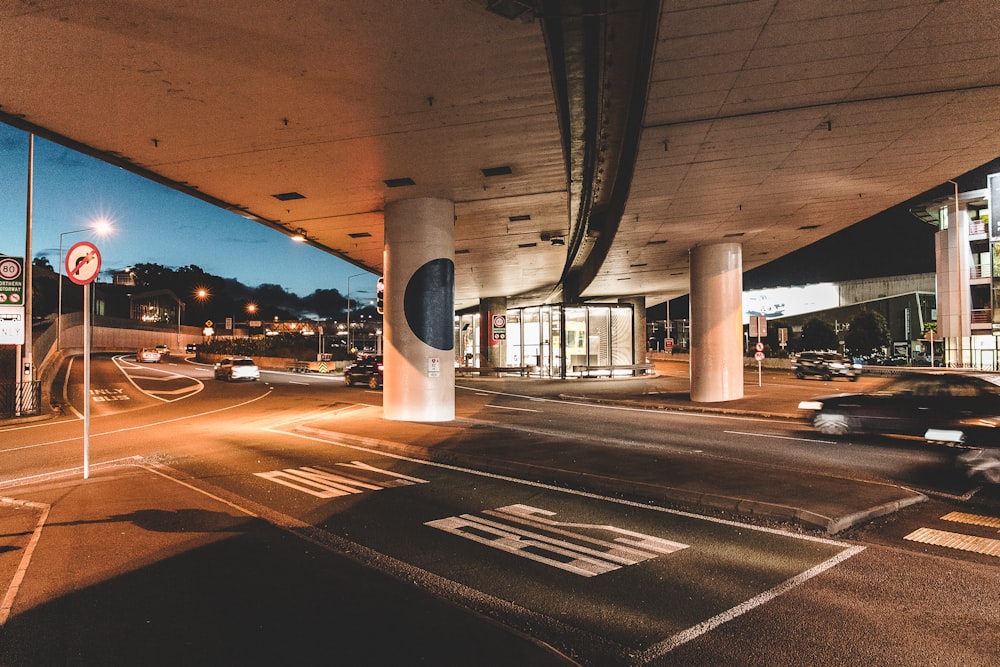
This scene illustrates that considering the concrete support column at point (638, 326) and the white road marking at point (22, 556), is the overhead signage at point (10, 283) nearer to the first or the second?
the white road marking at point (22, 556)

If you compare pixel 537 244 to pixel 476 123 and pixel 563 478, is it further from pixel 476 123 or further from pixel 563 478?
pixel 563 478

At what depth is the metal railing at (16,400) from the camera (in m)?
19.3

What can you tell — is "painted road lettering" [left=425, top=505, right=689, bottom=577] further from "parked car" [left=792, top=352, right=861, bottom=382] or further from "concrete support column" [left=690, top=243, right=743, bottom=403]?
"parked car" [left=792, top=352, right=861, bottom=382]

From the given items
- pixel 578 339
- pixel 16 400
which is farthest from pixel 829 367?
pixel 16 400

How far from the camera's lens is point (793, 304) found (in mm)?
85312

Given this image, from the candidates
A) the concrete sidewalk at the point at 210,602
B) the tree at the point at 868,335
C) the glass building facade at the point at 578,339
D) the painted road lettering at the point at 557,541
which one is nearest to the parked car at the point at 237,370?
the glass building facade at the point at 578,339

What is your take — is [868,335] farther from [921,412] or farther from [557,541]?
[557,541]

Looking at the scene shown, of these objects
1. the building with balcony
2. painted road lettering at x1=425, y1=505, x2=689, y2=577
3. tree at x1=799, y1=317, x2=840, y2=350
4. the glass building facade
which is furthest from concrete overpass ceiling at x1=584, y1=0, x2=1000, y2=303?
tree at x1=799, y1=317, x2=840, y2=350

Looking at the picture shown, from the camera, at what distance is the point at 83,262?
32.2 ft

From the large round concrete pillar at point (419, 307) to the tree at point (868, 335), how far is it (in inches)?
2411

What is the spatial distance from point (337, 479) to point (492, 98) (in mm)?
6787

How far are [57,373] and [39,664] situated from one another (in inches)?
1706

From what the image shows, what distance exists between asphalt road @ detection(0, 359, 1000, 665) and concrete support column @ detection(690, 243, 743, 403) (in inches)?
432

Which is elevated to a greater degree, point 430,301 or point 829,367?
point 430,301
